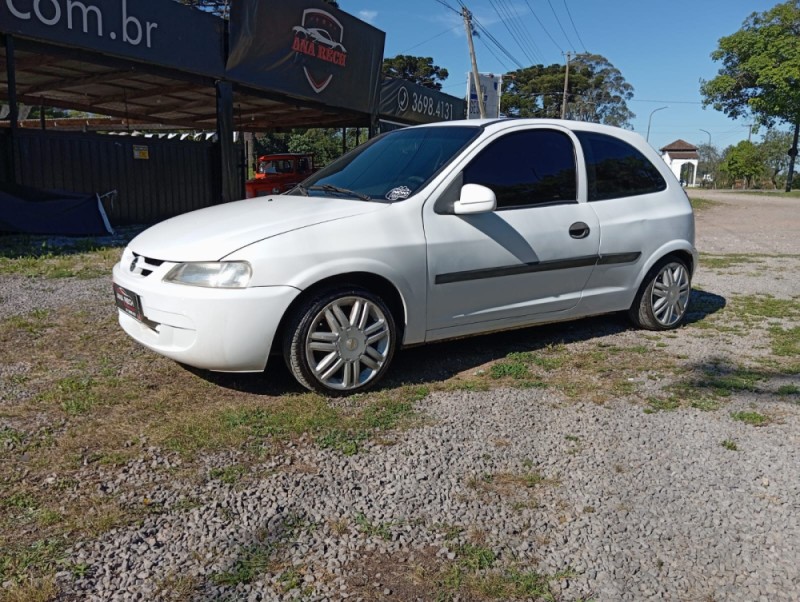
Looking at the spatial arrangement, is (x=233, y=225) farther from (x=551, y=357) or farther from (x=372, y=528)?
(x=551, y=357)

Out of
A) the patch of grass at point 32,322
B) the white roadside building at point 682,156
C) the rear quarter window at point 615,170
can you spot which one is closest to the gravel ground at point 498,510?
the rear quarter window at point 615,170

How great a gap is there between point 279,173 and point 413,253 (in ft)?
54.5

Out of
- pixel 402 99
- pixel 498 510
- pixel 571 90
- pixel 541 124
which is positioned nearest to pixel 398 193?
pixel 541 124

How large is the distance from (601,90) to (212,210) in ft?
248

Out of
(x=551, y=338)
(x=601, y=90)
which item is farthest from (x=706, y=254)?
(x=601, y=90)

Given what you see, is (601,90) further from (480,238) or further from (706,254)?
(480,238)

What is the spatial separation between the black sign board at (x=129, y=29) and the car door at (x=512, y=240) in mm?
7720

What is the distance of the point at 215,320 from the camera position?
3.58 metres

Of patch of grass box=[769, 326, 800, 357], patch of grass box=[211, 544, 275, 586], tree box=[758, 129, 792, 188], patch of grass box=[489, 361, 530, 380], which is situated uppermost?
tree box=[758, 129, 792, 188]

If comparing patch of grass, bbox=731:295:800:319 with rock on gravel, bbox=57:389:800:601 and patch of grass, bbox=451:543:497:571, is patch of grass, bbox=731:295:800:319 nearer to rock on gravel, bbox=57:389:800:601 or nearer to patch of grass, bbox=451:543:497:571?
rock on gravel, bbox=57:389:800:601

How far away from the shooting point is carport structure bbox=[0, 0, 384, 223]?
32.3ft

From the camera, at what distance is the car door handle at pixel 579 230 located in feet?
15.8

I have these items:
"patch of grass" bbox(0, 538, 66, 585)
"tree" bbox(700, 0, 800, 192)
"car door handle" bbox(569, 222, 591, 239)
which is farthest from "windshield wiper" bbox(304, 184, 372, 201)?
"tree" bbox(700, 0, 800, 192)

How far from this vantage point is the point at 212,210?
454cm
